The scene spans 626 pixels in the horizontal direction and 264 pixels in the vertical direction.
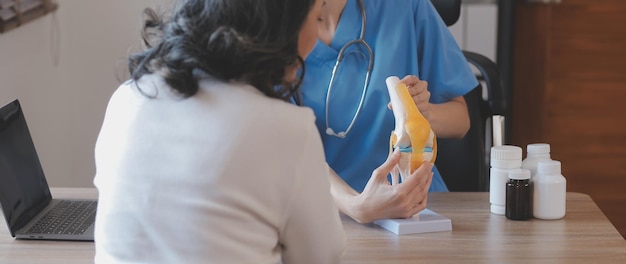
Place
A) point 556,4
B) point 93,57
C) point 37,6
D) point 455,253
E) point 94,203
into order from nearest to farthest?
point 455,253 < point 94,203 < point 37,6 < point 93,57 < point 556,4

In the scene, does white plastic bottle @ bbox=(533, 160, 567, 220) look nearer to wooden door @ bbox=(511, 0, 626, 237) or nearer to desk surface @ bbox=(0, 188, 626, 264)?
desk surface @ bbox=(0, 188, 626, 264)

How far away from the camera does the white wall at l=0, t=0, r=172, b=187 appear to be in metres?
2.48

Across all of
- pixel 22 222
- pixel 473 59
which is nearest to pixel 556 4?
pixel 473 59

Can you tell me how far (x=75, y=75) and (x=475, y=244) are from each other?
1.72 m

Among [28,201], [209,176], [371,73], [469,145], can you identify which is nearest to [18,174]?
[28,201]

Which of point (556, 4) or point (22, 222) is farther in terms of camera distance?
point (556, 4)

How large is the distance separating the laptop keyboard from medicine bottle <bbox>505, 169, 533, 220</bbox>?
0.71 meters

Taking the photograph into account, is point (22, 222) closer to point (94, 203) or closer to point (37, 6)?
point (94, 203)

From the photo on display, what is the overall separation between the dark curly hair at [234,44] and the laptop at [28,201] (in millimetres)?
452

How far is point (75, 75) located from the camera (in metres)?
2.67

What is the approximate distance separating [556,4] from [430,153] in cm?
184

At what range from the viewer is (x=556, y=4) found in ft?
9.88

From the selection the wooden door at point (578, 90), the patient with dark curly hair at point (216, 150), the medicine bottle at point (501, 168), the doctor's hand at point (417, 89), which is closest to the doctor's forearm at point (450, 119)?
the doctor's hand at point (417, 89)

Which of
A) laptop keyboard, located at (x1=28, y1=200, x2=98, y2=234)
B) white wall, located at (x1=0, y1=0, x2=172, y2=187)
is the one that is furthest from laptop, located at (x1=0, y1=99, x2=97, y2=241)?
white wall, located at (x1=0, y1=0, x2=172, y2=187)
